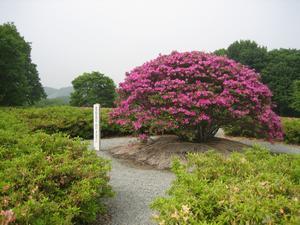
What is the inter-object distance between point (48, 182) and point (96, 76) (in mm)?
33389

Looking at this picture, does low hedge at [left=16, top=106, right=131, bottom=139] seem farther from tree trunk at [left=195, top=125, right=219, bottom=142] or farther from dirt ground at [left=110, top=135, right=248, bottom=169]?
tree trunk at [left=195, top=125, right=219, bottom=142]

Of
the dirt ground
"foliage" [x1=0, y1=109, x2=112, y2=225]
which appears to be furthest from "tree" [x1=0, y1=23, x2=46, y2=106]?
"foliage" [x1=0, y1=109, x2=112, y2=225]

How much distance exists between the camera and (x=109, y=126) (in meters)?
11.1

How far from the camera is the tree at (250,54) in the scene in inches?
1220

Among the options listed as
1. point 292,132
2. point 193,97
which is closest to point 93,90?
point 292,132

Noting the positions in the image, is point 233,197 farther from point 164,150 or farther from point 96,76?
point 96,76

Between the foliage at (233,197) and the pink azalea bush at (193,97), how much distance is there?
3.50 meters

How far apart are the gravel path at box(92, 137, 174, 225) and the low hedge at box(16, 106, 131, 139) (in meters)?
3.82

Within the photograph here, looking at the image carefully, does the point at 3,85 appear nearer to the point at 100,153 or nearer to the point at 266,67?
the point at 100,153

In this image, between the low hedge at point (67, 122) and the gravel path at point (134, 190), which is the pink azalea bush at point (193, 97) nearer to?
the gravel path at point (134, 190)

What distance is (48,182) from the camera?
3119mm

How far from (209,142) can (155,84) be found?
215cm

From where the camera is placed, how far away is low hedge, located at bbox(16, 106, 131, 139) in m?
9.98

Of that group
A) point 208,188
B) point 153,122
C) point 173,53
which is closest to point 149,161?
point 153,122
